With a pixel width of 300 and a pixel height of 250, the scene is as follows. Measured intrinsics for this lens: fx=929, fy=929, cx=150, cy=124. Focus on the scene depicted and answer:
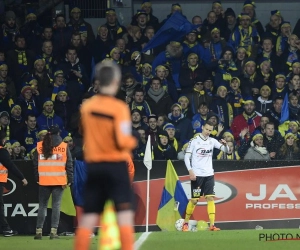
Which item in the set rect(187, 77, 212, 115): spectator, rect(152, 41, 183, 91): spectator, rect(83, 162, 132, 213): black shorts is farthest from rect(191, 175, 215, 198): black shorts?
rect(83, 162, 132, 213): black shorts

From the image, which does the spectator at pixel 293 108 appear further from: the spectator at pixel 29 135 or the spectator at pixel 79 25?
the spectator at pixel 29 135

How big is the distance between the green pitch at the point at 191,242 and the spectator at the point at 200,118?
346 cm

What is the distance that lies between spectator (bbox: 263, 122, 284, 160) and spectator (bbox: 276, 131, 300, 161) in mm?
69

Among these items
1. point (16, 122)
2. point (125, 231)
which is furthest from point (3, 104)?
point (125, 231)

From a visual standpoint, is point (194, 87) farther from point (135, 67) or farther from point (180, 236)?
point (180, 236)

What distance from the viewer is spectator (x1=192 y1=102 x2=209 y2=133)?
16688 mm

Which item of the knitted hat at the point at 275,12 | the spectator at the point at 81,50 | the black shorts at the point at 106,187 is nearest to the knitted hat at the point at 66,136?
the spectator at the point at 81,50

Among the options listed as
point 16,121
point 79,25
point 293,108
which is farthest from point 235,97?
point 16,121

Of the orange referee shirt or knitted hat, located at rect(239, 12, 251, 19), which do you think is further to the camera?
knitted hat, located at rect(239, 12, 251, 19)

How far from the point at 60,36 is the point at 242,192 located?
530 centimetres

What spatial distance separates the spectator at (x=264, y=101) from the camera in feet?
56.1

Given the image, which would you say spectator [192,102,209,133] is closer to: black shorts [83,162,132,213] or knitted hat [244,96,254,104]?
knitted hat [244,96,254,104]

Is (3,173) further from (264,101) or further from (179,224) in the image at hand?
(264,101)

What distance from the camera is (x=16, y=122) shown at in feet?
55.5
